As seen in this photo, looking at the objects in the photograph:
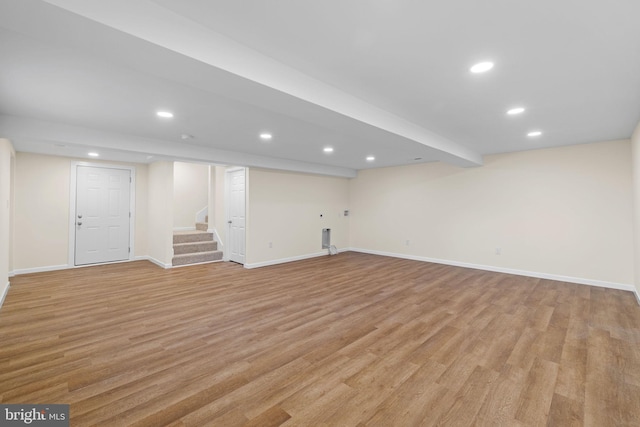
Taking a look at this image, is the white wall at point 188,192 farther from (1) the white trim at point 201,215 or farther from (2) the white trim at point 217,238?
(2) the white trim at point 217,238

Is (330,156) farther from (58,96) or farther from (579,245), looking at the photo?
(579,245)

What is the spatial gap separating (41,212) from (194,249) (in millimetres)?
2883

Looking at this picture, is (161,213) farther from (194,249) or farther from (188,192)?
(188,192)

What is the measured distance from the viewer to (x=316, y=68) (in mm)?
2189

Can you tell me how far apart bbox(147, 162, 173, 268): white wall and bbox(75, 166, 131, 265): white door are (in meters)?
0.54

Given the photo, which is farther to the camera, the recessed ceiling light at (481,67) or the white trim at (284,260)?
the white trim at (284,260)

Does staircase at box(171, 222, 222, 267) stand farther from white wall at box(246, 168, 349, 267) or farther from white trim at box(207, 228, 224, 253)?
white wall at box(246, 168, 349, 267)

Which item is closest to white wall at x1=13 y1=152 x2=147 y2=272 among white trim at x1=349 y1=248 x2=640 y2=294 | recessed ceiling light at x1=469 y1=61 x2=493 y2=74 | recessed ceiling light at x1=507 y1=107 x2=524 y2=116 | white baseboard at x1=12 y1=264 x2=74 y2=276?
white baseboard at x1=12 y1=264 x2=74 y2=276

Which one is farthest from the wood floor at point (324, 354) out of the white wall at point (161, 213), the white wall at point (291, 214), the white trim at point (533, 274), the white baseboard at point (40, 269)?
the white wall at point (291, 214)

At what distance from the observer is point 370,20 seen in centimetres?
163

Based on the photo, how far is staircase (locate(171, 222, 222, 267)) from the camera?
6184 mm

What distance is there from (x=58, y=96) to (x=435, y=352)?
436 centimetres

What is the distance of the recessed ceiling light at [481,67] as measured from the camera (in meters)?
2.11

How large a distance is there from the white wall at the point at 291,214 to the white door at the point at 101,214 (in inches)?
122
